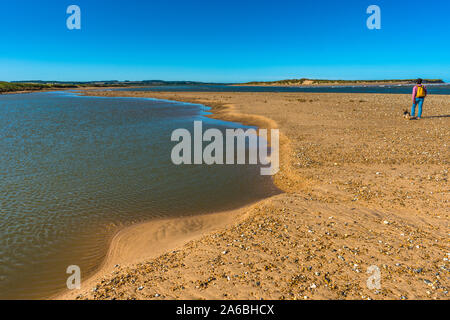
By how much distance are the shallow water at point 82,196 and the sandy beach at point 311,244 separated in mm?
900

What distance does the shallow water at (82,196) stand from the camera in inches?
276

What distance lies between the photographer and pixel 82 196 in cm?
1063
